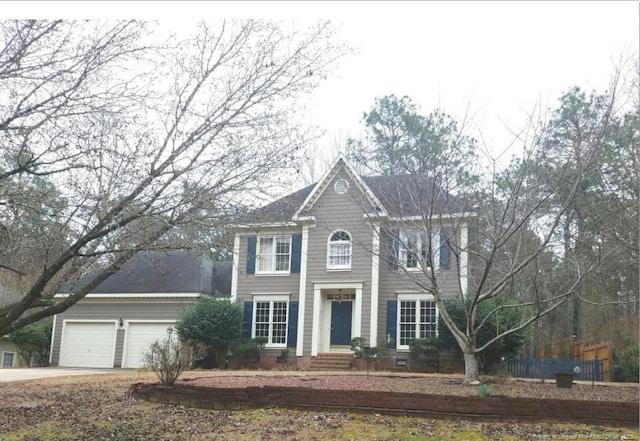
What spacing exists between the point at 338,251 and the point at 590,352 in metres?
9.33

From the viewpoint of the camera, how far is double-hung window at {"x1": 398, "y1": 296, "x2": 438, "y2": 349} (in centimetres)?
2064

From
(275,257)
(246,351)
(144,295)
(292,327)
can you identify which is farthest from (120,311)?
(292,327)

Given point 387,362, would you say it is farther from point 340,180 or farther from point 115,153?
point 115,153

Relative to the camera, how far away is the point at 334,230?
21.6 meters

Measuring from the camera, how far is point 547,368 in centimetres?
1936

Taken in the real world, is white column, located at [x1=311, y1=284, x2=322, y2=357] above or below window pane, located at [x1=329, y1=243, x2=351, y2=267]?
below

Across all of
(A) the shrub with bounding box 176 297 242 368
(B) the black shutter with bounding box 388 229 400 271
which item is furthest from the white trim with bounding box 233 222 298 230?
(A) the shrub with bounding box 176 297 242 368

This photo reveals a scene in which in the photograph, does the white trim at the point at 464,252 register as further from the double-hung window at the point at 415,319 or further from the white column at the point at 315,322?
the white column at the point at 315,322

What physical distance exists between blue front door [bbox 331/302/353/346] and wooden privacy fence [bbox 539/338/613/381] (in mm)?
7986

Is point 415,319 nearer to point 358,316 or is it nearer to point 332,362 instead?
point 358,316

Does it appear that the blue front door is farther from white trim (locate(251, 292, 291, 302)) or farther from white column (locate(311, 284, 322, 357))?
white trim (locate(251, 292, 291, 302))

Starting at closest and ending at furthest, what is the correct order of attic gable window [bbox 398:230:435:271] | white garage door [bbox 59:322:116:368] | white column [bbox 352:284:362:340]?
attic gable window [bbox 398:230:435:271] → white column [bbox 352:284:362:340] → white garage door [bbox 59:322:116:368]

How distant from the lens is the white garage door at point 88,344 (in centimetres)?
2441

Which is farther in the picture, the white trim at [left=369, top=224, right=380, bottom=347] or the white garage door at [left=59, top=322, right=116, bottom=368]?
the white garage door at [left=59, top=322, right=116, bottom=368]
